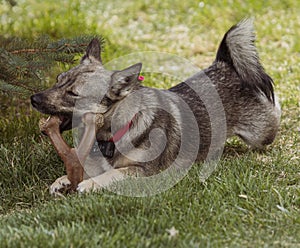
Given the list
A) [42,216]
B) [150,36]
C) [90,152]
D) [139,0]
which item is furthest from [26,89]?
[139,0]

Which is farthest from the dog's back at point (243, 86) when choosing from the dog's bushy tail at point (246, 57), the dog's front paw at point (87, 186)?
the dog's front paw at point (87, 186)

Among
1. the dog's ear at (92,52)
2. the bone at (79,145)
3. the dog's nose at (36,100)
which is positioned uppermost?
the dog's ear at (92,52)

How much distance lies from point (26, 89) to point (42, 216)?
161cm

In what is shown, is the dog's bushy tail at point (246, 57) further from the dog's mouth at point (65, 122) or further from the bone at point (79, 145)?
the dog's mouth at point (65, 122)

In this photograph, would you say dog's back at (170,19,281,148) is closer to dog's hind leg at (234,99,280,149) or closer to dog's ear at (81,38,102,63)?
dog's hind leg at (234,99,280,149)

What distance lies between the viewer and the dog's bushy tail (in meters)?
5.29

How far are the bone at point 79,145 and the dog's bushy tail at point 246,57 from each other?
152cm

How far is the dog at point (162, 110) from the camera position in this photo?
4.41 meters

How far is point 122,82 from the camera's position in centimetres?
441

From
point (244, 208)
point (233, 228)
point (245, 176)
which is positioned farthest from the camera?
point (245, 176)

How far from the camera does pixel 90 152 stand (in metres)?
4.67

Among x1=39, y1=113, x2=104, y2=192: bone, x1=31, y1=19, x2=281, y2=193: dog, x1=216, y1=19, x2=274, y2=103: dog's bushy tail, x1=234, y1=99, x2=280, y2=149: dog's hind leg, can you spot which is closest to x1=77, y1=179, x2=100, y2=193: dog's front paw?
x1=31, y1=19, x2=281, y2=193: dog

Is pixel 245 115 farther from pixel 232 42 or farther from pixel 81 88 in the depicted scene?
pixel 81 88

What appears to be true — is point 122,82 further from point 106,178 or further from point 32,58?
point 32,58
